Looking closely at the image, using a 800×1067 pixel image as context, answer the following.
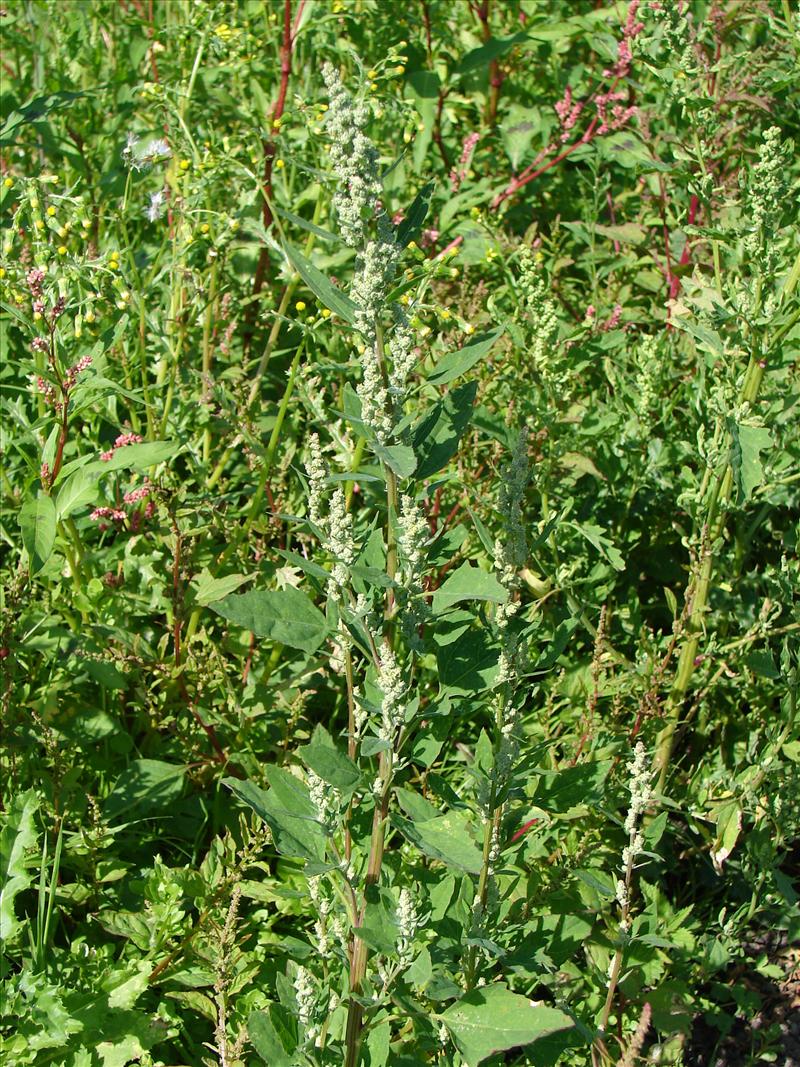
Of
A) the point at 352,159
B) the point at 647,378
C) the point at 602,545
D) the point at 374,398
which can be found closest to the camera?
the point at 352,159

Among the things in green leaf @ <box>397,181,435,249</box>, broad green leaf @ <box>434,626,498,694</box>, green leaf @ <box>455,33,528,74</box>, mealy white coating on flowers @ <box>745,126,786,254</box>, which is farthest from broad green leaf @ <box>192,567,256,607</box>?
green leaf @ <box>455,33,528,74</box>

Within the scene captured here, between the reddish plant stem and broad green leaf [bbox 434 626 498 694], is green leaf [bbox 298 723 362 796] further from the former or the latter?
the reddish plant stem

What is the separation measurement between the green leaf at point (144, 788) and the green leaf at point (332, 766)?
1.02 meters

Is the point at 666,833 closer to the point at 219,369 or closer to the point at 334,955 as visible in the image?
the point at 334,955

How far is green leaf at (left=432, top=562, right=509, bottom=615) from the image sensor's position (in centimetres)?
175

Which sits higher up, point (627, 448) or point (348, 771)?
point (348, 771)

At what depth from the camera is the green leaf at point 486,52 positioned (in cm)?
406

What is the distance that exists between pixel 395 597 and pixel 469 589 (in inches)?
5.6

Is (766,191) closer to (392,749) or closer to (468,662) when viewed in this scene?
(468,662)

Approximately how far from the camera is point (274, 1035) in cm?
196

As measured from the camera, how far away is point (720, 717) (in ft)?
10.2

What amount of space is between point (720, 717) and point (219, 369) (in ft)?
6.16

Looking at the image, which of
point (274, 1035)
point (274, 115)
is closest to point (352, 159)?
point (274, 1035)

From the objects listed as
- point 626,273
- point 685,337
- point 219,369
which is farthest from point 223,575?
point 626,273
